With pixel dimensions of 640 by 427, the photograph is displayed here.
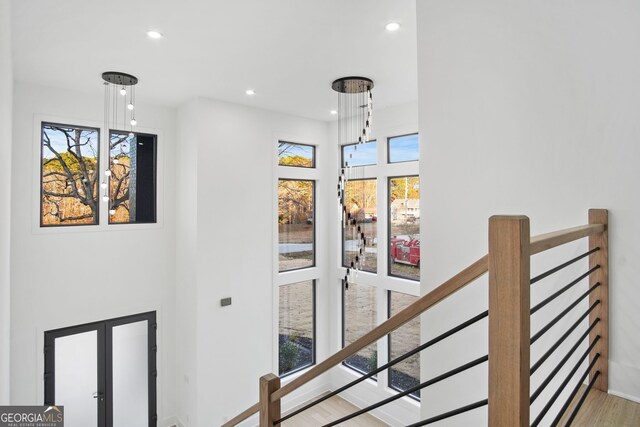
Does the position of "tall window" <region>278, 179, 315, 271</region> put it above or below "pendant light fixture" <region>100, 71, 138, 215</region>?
below

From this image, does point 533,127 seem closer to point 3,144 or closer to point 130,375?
point 3,144

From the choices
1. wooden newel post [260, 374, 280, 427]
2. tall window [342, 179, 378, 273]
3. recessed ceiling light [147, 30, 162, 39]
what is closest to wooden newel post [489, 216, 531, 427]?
wooden newel post [260, 374, 280, 427]

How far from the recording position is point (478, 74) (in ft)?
6.41

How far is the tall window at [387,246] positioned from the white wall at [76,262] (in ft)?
9.30

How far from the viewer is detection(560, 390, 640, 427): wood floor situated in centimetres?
136

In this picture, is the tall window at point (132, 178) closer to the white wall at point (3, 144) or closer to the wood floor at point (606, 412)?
the white wall at point (3, 144)

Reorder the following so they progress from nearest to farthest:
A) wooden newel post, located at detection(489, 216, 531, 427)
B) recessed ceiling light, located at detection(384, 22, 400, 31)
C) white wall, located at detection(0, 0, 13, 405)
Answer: wooden newel post, located at detection(489, 216, 531, 427) → white wall, located at detection(0, 0, 13, 405) → recessed ceiling light, located at detection(384, 22, 400, 31)

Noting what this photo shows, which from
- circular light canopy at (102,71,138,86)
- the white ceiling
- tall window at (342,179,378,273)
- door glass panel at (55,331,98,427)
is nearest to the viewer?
the white ceiling

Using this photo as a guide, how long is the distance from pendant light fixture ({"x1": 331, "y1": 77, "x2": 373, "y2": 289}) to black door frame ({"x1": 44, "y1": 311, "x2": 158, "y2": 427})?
286cm

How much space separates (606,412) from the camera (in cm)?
143

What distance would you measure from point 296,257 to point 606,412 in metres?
→ 4.88

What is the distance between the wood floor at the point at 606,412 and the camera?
53.6 inches

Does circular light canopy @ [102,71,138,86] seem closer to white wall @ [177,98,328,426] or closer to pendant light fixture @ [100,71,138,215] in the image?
pendant light fixture @ [100,71,138,215]

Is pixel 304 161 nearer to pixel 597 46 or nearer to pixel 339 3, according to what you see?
pixel 339 3
